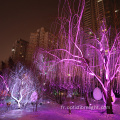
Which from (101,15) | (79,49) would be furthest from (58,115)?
(101,15)

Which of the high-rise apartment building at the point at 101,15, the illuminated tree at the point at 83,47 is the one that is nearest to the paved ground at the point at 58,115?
the illuminated tree at the point at 83,47

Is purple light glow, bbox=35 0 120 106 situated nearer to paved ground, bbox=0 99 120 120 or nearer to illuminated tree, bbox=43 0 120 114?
illuminated tree, bbox=43 0 120 114

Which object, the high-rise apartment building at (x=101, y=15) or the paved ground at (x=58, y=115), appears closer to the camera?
the paved ground at (x=58, y=115)

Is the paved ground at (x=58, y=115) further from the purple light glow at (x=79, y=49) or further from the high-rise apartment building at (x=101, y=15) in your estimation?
the high-rise apartment building at (x=101, y=15)

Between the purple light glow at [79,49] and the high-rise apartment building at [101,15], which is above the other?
the high-rise apartment building at [101,15]

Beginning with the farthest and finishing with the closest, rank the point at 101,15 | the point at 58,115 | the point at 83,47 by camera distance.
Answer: the point at 101,15, the point at 83,47, the point at 58,115

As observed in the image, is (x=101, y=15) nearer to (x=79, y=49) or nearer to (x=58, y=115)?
(x=79, y=49)

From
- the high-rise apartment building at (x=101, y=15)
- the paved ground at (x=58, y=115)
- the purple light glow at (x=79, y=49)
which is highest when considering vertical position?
the high-rise apartment building at (x=101, y=15)

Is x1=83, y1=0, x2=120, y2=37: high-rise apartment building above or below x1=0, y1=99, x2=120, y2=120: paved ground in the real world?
above

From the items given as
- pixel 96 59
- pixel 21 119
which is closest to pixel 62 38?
pixel 96 59

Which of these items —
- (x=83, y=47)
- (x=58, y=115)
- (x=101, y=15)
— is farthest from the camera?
(x=101, y=15)

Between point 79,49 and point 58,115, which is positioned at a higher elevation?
point 79,49

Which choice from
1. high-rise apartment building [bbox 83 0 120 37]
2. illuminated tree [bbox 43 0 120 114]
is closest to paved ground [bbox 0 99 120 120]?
illuminated tree [bbox 43 0 120 114]

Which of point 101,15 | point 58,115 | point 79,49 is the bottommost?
point 58,115
